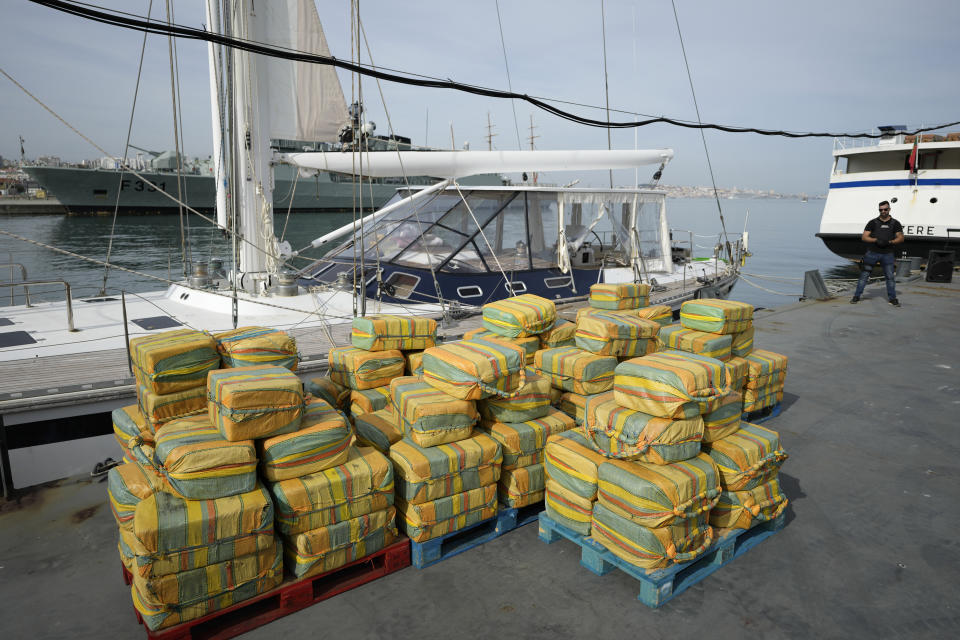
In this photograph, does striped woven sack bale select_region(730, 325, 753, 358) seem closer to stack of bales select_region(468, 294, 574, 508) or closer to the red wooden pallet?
stack of bales select_region(468, 294, 574, 508)

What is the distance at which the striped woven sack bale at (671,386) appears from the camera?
3430 mm

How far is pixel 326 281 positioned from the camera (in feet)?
28.6

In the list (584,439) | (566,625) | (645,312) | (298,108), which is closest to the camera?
(566,625)

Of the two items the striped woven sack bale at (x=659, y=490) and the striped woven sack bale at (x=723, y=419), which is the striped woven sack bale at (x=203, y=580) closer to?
the striped woven sack bale at (x=659, y=490)

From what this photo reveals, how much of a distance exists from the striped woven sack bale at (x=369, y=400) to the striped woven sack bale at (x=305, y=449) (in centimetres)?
108

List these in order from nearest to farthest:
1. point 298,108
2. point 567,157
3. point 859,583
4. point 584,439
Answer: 1. point 859,583
2. point 584,439
3. point 298,108
4. point 567,157

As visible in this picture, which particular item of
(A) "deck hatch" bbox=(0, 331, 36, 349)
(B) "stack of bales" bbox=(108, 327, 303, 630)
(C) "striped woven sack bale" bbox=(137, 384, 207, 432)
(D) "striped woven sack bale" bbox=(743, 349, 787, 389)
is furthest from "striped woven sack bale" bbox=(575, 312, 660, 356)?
(A) "deck hatch" bbox=(0, 331, 36, 349)

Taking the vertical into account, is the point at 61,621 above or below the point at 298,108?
below

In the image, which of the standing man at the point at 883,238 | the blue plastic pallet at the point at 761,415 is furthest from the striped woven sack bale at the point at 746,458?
the standing man at the point at 883,238

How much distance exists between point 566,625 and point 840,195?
24.4 m

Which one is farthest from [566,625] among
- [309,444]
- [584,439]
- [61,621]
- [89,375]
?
[89,375]

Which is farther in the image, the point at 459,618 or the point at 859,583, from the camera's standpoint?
the point at 859,583

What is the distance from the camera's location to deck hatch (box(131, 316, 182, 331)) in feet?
21.1

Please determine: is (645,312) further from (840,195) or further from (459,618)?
(840,195)
